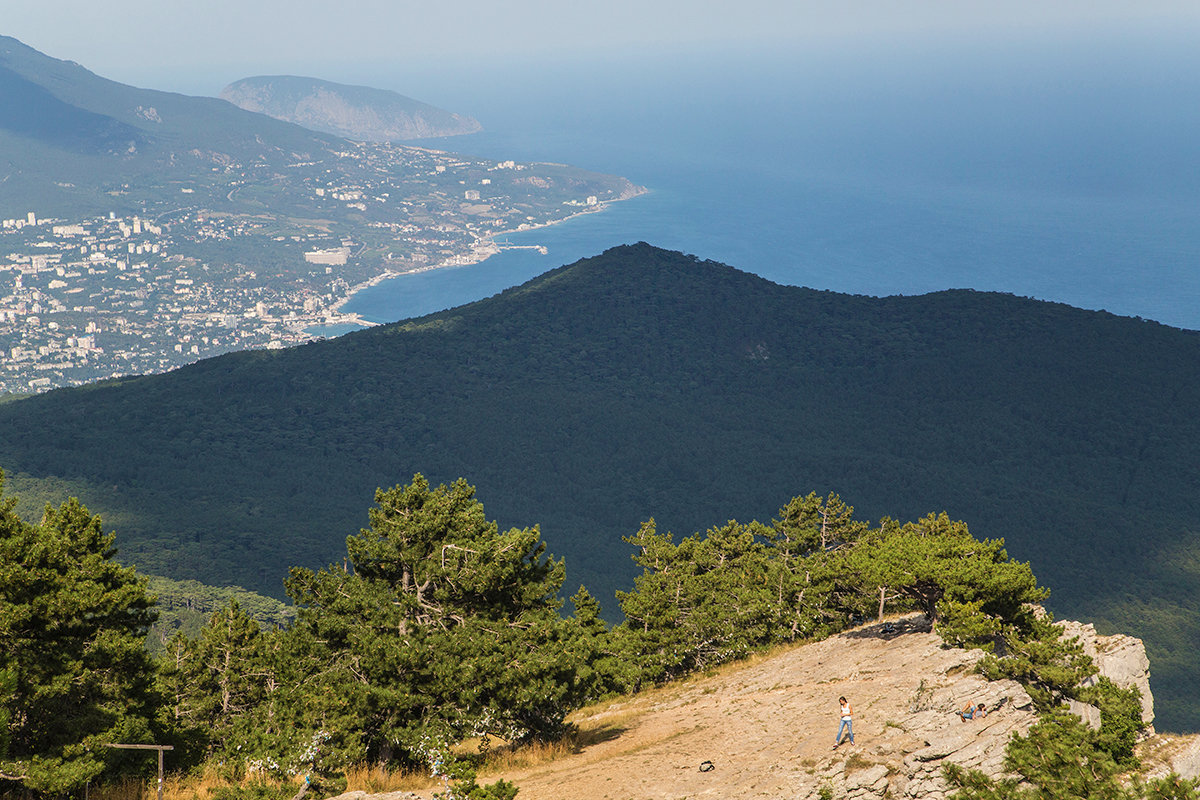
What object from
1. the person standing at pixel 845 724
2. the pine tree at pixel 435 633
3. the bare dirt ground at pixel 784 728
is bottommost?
the bare dirt ground at pixel 784 728

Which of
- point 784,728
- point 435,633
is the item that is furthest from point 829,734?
point 435,633

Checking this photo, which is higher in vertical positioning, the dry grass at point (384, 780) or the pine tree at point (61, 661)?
the pine tree at point (61, 661)

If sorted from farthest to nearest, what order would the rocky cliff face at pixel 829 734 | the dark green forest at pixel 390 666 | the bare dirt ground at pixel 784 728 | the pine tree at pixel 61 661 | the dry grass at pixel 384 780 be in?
the dry grass at pixel 384 780
the bare dirt ground at pixel 784 728
the rocky cliff face at pixel 829 734
the dark green forest at pixel 390 666
the pine tree at pixel 61 661

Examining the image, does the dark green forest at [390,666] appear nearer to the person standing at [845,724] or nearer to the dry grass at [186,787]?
the dry grass at [186,787]

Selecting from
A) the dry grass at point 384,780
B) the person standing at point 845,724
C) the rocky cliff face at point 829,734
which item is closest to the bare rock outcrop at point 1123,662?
the rocky cliff face at point 829,734

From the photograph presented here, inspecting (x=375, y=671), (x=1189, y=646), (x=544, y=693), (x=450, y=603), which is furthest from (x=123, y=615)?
(x=1189, y=646)

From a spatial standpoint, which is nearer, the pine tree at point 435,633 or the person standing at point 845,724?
the person standing at point 845,724

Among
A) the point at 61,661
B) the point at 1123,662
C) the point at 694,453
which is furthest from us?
the point at 694,453

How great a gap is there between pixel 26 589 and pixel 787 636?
39.1m

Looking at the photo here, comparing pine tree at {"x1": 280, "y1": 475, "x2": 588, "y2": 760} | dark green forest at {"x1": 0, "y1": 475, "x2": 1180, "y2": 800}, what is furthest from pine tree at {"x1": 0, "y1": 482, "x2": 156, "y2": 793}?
pine tree at {"x1": 280, "y1": 475, "x2": 588, "y2": 760}

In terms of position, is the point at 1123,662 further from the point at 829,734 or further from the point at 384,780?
the point at 384,780

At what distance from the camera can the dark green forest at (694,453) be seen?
148000 mm

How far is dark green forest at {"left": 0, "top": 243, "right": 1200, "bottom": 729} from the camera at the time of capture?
486ft

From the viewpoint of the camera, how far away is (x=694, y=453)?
585 feet
